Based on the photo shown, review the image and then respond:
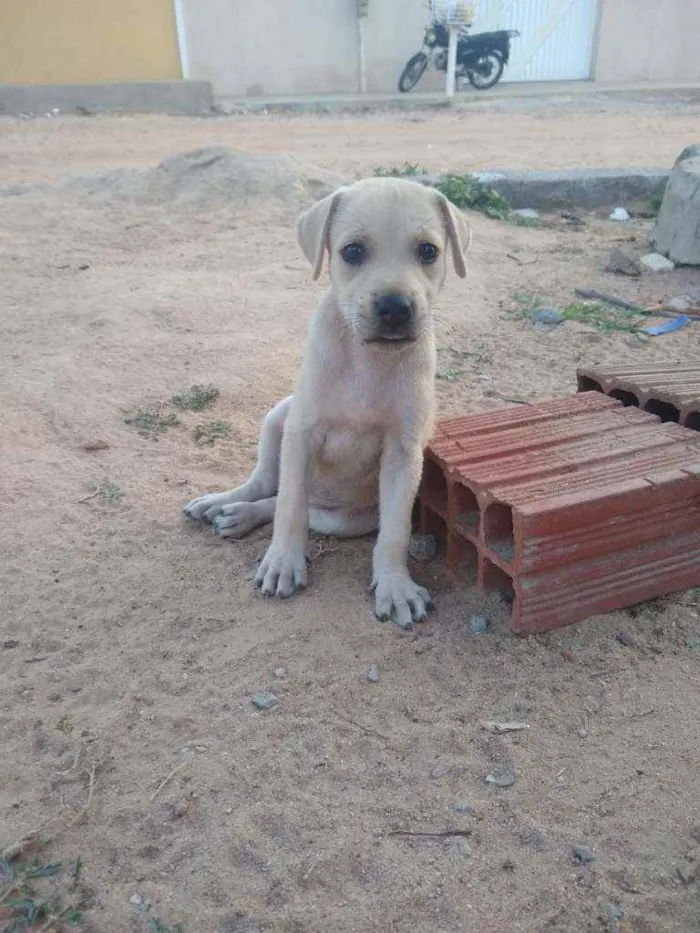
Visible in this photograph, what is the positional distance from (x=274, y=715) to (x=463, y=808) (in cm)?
74

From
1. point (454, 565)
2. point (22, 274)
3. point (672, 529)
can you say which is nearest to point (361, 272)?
point (454, 565)

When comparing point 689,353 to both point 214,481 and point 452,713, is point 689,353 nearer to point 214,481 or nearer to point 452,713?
point 214,481

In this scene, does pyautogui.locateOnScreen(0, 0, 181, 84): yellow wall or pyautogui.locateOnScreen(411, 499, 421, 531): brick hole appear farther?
pyautogui.locateOnScreen(0, 0, 181, 84): yellow wall

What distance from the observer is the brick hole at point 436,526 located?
4030mm

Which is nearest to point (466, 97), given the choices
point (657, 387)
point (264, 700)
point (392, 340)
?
point (657, 387)

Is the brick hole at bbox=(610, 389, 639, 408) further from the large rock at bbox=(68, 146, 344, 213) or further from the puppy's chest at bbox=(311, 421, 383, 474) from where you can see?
the large rock at bbox=(68, 146, 344, 213)

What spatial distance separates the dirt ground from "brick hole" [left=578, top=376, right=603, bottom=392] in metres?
0.93

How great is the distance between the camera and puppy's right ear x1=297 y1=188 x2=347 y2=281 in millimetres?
3531

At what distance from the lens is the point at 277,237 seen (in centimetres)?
853

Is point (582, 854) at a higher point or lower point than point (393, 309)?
lower

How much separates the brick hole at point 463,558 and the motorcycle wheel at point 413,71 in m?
20.8

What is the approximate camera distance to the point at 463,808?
2641 mm

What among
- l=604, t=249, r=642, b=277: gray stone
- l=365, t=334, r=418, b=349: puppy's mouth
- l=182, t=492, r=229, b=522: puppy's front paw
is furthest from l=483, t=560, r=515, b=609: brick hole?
l=604, t=249, r=642, b=277: gray stone

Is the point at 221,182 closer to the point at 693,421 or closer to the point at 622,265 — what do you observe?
the point at 622,265
